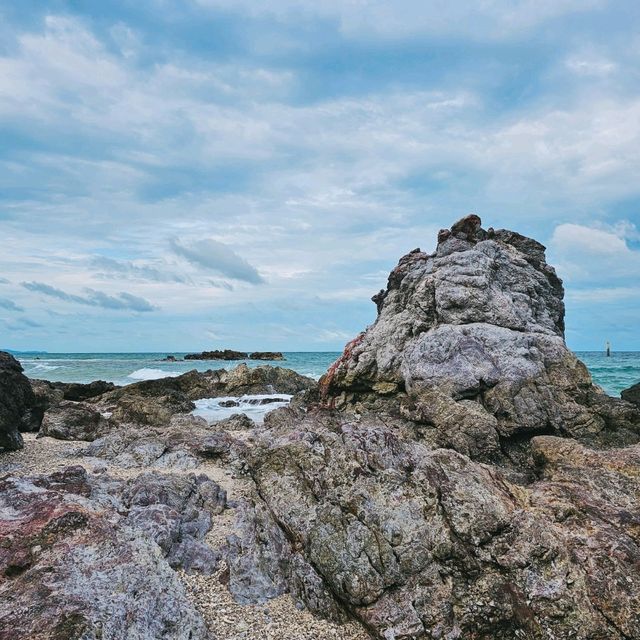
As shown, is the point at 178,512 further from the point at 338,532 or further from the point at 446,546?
the point at 446,546

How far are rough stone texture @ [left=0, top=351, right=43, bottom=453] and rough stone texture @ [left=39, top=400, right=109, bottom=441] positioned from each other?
3.69ft

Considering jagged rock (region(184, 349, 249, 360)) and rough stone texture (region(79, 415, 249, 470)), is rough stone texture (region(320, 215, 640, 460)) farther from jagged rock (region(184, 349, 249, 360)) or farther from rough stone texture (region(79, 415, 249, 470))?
jagged rock (region(184, 349, 249, 360))

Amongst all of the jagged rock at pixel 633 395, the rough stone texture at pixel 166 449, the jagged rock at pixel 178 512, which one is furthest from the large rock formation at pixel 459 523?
the jagged rock at pixel 633 395

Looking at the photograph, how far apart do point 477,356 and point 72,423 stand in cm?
1528

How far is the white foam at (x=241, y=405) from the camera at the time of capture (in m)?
29.1

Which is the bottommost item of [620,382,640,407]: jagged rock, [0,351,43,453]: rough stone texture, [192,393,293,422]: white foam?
[192,393,293,422]: white foam

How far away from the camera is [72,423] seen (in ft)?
62.4

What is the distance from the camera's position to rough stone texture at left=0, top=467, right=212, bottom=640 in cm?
579

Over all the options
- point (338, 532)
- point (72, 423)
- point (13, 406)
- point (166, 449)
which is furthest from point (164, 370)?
point (338, 532)

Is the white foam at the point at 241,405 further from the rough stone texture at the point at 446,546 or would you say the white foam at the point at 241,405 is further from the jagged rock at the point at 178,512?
the rough stone texture at the point at 446,546

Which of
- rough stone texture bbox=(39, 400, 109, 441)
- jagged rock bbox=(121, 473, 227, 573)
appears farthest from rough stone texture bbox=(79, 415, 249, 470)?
rough stone texture bbox=(39, 400, 109, 441)

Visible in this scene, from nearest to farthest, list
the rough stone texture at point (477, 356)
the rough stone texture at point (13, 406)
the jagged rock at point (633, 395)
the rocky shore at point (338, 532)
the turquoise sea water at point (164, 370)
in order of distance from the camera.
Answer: the rocky shore at point (338, 532), the rough stone texture at point (13, 406), the rough stone texture at point (477, 356), the jagged rock at point (633, 395), the turquoise sea water at point (164, 370)

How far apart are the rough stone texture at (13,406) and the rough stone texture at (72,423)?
1.12m

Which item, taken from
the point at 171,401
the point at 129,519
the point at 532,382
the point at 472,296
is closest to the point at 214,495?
the point at 129,519
